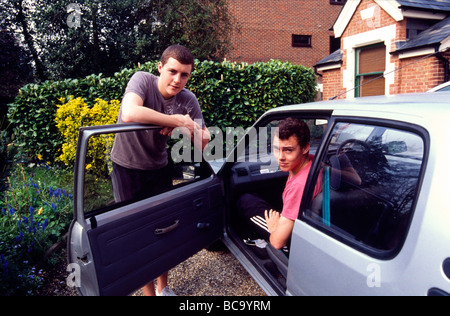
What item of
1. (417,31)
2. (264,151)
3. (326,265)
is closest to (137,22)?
(417,31)

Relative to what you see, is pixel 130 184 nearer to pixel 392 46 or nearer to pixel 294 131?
pixel 294 131

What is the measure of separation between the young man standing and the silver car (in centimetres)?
18

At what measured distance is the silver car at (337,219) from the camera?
1202 millimetres

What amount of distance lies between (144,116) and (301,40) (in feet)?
65.4

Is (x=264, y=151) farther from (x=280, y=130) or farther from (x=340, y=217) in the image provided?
(x=340, y=217)

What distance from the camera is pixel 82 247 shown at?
68.2 inches

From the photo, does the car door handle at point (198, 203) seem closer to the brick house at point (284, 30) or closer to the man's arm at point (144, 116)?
the man's arm at point (144, 116)

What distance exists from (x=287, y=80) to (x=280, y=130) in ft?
20.1

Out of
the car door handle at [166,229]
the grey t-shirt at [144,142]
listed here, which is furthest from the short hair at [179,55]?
the car door handle at [166,229]

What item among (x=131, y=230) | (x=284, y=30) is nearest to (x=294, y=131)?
(x=131, y=230)

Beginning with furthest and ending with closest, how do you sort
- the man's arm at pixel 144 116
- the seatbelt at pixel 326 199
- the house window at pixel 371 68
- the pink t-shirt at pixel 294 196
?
the house window at pixel 371 68, the man's arm at pixel 144 116, the pink t-shirt at pixel 294 196, the seatbelt at pixel 326 199

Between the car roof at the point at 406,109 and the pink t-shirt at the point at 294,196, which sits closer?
the car roof at the point at 406,109

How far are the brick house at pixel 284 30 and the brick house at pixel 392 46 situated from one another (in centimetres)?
759

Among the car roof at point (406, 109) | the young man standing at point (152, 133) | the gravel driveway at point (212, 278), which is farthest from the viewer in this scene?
the gravel driveway at point (212, 278)
